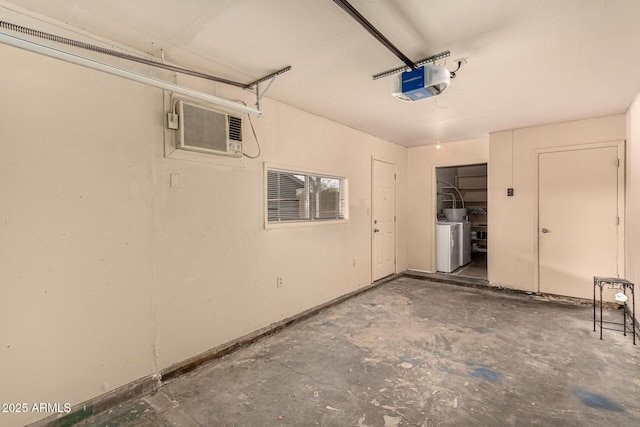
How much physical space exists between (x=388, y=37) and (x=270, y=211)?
1956 millimetres

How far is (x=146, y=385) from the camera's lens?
2.15 metres

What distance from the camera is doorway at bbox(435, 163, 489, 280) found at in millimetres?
5512

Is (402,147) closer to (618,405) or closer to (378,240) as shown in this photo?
(378,240)

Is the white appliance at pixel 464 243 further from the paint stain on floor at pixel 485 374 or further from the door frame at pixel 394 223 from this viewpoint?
the paint stain on floor at pixel 485 374

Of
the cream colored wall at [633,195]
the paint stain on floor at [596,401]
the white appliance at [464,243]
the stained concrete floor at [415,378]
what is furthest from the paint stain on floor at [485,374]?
the white appliance at [464,243]

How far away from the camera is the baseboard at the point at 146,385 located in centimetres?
181

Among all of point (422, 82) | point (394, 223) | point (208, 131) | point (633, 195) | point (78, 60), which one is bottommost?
point (394, 223)

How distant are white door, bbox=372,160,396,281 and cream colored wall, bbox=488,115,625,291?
156cm

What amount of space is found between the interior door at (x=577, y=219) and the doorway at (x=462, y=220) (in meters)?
1.20

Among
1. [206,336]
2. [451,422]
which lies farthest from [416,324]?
[206,336]

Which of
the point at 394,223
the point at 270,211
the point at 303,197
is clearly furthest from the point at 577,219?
the point at 270,211

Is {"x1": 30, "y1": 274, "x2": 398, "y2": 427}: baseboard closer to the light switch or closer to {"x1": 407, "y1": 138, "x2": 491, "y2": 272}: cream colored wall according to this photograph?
the light switch

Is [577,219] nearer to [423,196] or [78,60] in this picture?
[423,196]

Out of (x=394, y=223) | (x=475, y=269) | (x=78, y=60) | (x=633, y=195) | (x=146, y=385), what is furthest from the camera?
(x=475, y=269)
